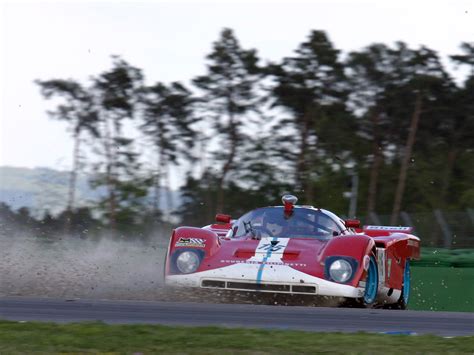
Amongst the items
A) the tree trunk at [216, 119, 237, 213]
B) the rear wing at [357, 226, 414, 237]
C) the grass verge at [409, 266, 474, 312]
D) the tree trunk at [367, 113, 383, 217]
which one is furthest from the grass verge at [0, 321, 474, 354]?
the tree trunk at [367, 113, 383, 217]

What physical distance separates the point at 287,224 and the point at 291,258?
1.04 metres

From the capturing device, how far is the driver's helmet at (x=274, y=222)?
33.1 feet

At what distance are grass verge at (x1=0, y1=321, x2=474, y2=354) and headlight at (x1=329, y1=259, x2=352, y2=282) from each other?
10.5 feet

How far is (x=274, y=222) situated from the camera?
10.2m

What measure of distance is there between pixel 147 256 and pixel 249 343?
29.6ft

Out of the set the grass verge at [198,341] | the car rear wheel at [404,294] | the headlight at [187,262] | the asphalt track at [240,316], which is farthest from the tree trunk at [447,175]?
the grass verge at [198,341]

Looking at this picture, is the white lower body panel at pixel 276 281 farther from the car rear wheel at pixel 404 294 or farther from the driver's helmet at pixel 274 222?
the car rear wheel at pixel 404 294

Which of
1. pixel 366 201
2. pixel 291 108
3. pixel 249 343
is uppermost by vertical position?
pixel 291 108

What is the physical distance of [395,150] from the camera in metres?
36.9

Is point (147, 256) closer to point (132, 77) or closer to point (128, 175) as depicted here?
point (128, 175)

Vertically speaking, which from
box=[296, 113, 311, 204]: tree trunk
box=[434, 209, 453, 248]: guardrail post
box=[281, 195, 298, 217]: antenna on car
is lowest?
box=[281, 195, 298, 217]: antenna on car

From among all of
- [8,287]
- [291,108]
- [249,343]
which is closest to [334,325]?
[249,343]

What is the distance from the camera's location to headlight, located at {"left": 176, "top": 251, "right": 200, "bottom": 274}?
937 centimetres

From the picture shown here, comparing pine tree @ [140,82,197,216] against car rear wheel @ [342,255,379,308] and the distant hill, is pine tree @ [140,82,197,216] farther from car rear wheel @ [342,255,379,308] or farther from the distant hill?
car rear wheel @ [342,255,379,308]
